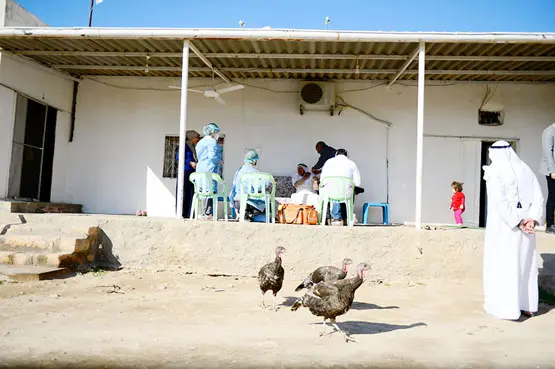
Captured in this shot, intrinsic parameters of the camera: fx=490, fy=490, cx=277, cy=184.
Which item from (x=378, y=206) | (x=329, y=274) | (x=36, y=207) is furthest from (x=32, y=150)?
(x=329, y=274)

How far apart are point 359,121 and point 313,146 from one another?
3.75 feet

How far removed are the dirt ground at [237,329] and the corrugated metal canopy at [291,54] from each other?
12.7 feet

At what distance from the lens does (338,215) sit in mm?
8125

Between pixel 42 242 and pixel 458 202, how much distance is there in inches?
297

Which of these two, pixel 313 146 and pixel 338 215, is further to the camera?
pixel 313 146

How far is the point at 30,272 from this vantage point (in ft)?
19.5

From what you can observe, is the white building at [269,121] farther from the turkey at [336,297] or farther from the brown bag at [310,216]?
the turkey at [336,297]

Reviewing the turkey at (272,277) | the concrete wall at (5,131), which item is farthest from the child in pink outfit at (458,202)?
the concrete wall at (5,131)

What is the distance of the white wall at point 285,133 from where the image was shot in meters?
10.5

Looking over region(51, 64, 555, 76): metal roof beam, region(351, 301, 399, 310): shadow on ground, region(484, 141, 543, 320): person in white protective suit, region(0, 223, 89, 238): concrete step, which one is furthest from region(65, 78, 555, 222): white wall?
region(484, 141, 543, 320): person in white protective suit

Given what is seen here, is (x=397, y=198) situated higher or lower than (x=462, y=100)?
lower

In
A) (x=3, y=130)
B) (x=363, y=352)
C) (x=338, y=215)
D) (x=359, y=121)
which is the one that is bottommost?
(x=363, y=352)

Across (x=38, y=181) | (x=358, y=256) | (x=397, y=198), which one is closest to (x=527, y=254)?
(x=358, y=256)

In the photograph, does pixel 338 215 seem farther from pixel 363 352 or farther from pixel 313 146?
pixel 363 352
